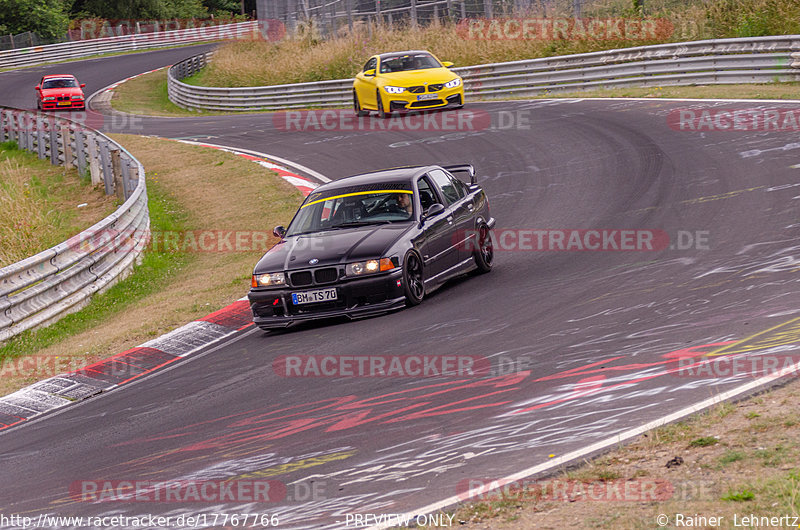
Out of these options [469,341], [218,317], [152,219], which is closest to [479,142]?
[152,219]

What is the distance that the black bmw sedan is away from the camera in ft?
33.5

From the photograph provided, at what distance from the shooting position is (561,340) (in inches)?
319

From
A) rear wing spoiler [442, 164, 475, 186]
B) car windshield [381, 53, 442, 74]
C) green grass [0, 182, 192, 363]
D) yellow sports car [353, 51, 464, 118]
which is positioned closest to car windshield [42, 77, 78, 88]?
yellow sports car [353, 51, 464, 118]

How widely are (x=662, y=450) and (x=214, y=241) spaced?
12.0 m

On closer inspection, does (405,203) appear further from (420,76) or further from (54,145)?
(54,145)

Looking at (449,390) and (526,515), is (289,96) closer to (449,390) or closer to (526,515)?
(449,390)

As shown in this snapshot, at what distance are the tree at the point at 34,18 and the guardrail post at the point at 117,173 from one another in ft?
176

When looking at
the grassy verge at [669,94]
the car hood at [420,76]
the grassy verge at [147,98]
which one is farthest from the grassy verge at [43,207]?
the grassy verge at [147,98]

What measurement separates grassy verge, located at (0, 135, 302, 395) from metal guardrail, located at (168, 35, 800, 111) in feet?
30.4

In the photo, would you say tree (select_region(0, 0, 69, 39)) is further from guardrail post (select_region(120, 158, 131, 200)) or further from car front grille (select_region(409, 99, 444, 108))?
guardrail post (select_region(120, 158, 131, 200))

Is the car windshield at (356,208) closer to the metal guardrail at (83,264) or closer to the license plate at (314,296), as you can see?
the license plate at (314,296)

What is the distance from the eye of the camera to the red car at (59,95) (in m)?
41.6

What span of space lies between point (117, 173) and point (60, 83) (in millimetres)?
25377

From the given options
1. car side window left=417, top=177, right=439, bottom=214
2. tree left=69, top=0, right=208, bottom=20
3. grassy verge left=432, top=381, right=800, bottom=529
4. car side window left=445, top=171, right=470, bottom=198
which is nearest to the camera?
grassy verge left=432, top=381, right=800, bottom=529
